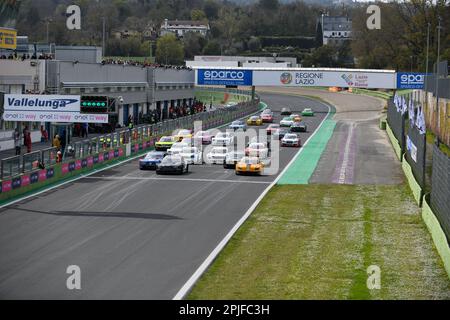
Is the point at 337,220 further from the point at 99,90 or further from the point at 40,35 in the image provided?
the point at 40,35

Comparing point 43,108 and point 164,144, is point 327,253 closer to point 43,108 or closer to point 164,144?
point 43,108

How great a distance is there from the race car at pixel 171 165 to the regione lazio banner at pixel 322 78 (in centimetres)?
5571

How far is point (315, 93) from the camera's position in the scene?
449ft

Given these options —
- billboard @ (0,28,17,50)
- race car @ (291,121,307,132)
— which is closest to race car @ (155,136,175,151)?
billboard @ (0,28,17,50)

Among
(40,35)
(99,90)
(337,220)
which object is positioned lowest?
(337,220)

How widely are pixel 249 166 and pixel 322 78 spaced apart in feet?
185

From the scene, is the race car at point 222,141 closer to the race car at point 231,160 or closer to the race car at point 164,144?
the race car at point 164,144

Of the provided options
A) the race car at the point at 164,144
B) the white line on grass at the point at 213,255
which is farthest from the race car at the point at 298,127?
the white line on grass at the point at 213,255

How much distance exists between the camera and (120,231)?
1120 inches

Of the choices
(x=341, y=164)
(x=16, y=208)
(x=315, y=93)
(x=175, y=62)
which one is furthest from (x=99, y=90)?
(x=175, y=62)

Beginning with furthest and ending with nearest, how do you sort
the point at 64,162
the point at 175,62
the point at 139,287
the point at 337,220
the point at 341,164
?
the point at 175,62
the point at 341,164
the point at 64,162
the point at 337,220
the point at 139,287

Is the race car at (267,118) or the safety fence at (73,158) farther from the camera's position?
the race car at (267,118)

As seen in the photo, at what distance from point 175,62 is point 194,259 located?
Result: 496ft

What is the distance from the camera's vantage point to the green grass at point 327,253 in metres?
20.7
